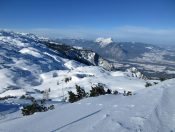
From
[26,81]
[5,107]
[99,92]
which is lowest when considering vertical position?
[26,81]

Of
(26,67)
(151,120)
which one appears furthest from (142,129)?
(26,67)

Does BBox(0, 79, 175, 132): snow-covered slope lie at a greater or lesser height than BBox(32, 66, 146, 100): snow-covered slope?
greater

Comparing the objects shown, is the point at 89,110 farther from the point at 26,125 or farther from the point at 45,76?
the point at 45,76

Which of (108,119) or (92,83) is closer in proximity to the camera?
(108,119)

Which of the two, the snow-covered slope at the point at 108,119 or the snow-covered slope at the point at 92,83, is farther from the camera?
the snow-covered slope at the point at 92,83

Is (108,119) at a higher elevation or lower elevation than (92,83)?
higher

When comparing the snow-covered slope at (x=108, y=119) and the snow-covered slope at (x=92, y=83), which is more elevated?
the snow-covered slope at (x=108, y=119)

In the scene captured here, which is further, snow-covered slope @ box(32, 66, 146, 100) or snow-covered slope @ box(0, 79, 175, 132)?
snow-covered slope @ box(32, 66, 146, 100)

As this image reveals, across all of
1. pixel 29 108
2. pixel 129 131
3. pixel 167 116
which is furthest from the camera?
pixel 29 108
